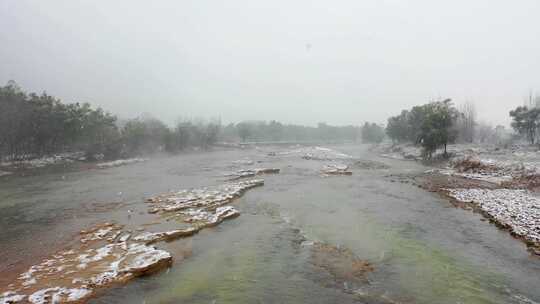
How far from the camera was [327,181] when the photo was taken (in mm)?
29266

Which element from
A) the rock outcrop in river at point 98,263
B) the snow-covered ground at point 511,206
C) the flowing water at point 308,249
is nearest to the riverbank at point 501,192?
the snow-covered ground at point 511,206

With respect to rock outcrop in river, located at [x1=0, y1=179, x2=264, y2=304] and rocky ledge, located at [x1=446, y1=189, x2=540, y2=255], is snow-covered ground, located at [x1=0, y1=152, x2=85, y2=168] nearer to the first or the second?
rock outcrop in river, located at [x1=0, y1=179, x2=264, y2=304]

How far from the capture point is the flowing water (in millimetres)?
8156

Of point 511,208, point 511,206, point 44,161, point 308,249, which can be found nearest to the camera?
point 308,249

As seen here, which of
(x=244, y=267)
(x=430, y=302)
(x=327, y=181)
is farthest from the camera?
(x=327, y=181)

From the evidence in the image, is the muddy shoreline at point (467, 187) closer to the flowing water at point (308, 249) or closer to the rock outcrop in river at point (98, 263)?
the flowing water at point (308, 249)

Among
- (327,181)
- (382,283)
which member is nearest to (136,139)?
(327,181)

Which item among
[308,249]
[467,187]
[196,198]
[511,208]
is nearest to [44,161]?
[196,198]

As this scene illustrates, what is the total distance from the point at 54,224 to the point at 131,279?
9505 millimetres

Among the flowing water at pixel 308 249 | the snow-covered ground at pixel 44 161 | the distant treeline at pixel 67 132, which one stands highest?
the distant treeline at pixel 67 132

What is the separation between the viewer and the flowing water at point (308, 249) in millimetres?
8156

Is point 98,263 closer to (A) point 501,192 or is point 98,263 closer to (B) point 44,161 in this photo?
(A) point 501,192

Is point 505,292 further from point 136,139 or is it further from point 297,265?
point 136,139

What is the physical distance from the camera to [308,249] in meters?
11.5
